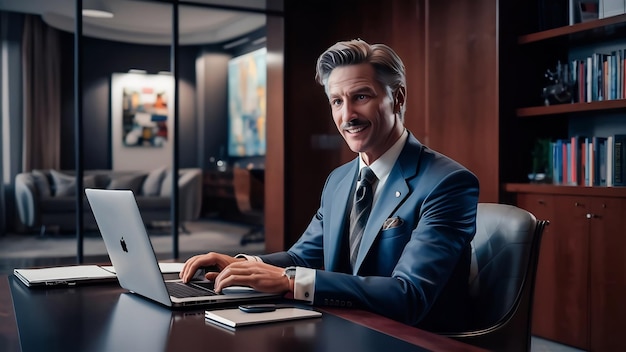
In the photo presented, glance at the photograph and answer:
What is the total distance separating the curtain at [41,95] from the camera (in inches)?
194

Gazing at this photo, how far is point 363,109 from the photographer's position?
180cm

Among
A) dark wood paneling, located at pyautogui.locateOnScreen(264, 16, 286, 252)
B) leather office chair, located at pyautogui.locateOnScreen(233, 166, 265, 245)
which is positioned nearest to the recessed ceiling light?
dark wood paneling, located at pyautogui.locateOnScreen(264, 16, 286, 252)

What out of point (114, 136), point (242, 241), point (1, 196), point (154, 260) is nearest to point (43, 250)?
point (1, 196)

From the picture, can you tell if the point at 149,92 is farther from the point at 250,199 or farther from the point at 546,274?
the point at 546,274

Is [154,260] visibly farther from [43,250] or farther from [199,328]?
[43,250]

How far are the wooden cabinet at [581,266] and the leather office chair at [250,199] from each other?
2.55 meters

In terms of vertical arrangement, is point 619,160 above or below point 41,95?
below

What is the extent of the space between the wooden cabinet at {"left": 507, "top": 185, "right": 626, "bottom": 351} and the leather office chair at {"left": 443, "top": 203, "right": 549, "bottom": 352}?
1.93 m

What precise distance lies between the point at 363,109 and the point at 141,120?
387 cm

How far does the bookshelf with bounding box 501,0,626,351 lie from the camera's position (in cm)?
340

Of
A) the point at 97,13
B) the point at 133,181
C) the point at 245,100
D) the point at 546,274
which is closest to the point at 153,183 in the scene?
the point at 133,181

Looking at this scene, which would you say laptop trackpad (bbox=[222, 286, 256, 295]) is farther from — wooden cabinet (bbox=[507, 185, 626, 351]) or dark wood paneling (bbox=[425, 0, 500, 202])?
dark wood paneling (bbox=[425, 0, 500, 202])

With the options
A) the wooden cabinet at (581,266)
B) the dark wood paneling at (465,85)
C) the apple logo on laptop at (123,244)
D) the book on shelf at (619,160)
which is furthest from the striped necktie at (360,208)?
the dark wood paneling at (465,85)

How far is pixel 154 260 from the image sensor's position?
128 cm
